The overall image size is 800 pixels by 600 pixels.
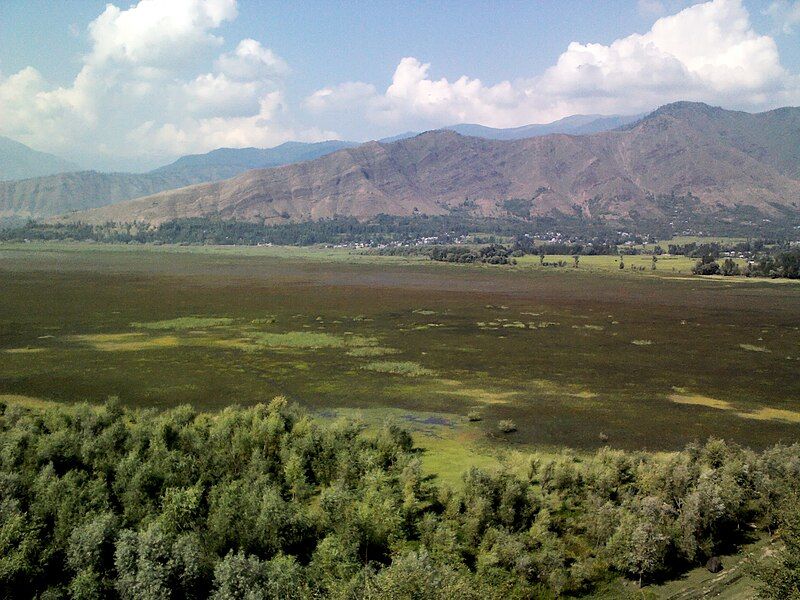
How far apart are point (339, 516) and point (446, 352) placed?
40.1m

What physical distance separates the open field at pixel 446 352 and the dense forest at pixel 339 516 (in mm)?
8945

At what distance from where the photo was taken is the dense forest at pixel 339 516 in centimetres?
2208

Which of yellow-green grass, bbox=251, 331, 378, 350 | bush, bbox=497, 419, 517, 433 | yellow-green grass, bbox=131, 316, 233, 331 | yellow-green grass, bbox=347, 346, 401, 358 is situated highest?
yellow-green grass, bbox=131, 316, 233, 331

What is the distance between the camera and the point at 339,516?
26391mm

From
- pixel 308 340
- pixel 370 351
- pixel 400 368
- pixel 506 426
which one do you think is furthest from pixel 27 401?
pixel 506 426

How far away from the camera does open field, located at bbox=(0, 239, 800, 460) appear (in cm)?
4641

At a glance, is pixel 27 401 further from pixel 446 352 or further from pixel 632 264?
pixel 632 264

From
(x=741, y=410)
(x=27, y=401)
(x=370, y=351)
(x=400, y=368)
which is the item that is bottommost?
(x=27, y=401)

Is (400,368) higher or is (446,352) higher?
(446,352)

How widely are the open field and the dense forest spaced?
29.3 ft

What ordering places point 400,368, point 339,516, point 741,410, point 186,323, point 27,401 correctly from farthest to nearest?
point 186,323 → point 400,368 → point 741,410 → point 27,401 → point 339,516

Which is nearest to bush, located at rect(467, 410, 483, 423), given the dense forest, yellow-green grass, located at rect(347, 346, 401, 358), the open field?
the open field

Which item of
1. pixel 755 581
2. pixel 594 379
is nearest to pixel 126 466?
pixel 755 581

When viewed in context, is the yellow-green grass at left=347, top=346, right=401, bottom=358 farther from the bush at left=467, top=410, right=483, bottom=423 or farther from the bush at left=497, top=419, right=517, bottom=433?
the bush at left=497, top=419, right=517, bottom=433
